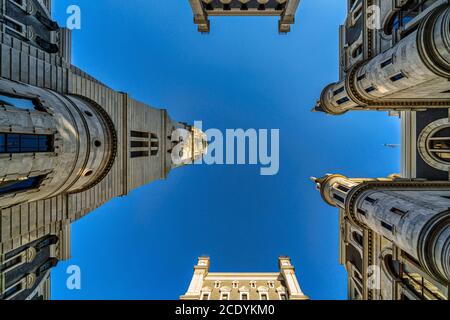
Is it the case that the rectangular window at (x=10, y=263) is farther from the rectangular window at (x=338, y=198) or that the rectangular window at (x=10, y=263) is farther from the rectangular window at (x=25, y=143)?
the rectangular window at (x=338, y=198)

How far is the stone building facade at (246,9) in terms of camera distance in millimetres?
38384

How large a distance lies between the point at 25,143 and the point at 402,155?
4381cm

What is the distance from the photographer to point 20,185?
13.1m

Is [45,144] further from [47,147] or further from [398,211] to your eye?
[398,211]

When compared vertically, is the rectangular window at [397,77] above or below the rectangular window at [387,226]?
above

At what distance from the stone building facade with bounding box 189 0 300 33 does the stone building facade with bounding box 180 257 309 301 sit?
52720 mm

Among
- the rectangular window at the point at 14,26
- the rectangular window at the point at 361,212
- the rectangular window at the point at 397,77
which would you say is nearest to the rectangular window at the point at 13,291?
the rectangular window at the point at 14,26

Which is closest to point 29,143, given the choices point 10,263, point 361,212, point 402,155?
point 10,263

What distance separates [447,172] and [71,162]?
4230 cm

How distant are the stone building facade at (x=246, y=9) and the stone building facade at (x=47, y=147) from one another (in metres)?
21.0
